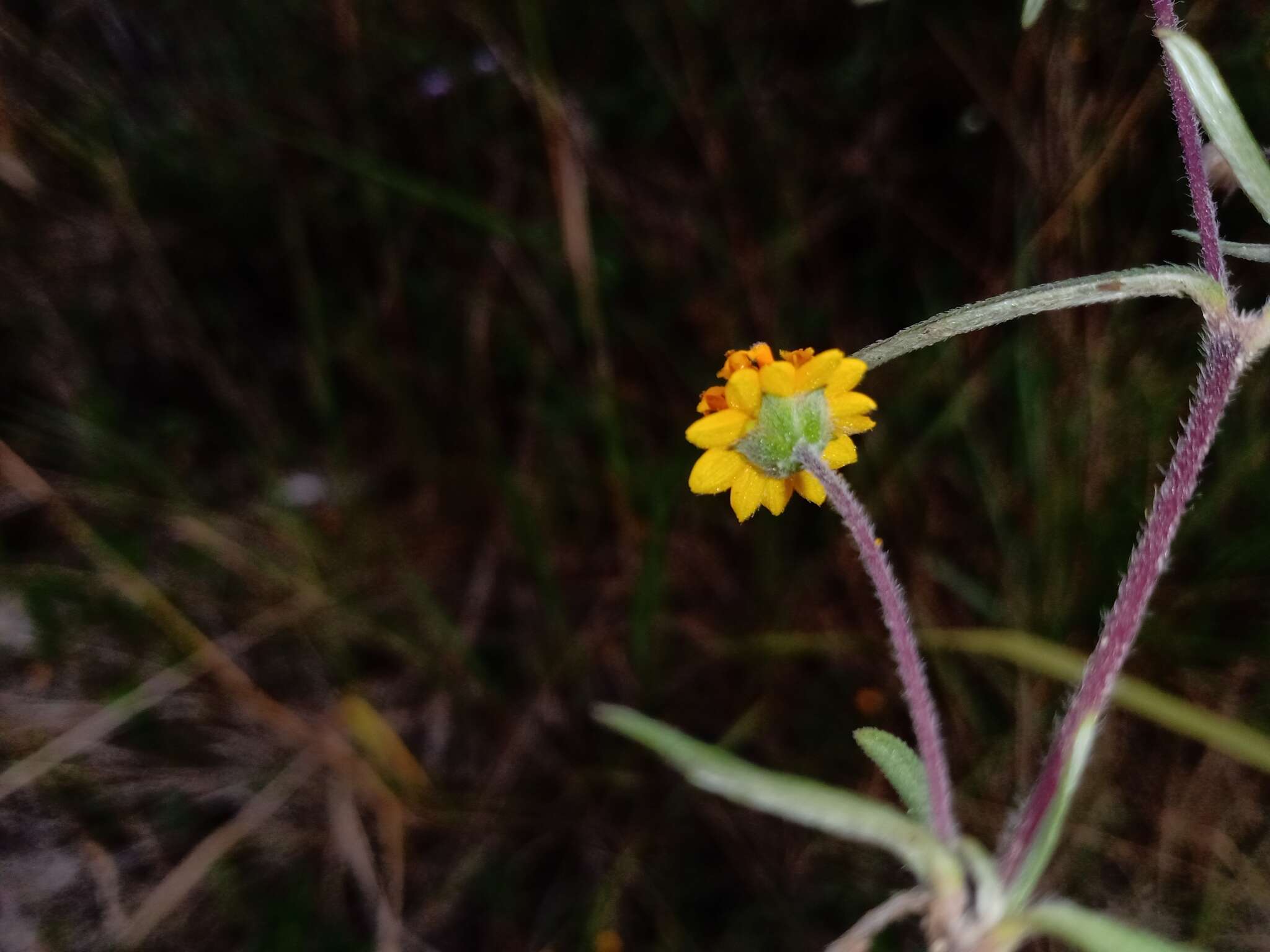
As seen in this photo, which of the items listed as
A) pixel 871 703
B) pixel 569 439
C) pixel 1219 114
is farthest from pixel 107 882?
pixel 1219 114

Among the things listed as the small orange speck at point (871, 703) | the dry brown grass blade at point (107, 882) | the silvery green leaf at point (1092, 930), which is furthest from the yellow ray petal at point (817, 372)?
the dry brown grass blade at point (107, 882)

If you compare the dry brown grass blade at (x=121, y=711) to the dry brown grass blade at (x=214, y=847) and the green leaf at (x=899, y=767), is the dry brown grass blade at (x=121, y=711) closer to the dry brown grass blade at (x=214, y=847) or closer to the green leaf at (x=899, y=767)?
the dry brown grass blade at (x=214, y=847)

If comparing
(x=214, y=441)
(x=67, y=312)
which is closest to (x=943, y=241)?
(x=214, y=441)

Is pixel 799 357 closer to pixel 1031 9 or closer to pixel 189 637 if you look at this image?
pixel 1031 9

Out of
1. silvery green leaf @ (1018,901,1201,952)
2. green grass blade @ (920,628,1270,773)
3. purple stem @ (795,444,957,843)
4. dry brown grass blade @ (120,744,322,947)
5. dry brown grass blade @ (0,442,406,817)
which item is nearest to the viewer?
silvery green leaf @ (1018,901,1201,952)

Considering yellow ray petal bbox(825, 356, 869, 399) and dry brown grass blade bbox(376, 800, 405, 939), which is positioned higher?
yellow ray petal bbox(825, 356, 869, 399)

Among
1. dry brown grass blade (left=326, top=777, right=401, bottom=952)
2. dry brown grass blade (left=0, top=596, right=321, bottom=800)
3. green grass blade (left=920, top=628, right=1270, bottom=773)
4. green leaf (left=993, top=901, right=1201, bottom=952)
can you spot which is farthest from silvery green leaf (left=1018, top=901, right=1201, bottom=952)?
dry brown grass blade (left=0, top=596, right=321, bottom=800)

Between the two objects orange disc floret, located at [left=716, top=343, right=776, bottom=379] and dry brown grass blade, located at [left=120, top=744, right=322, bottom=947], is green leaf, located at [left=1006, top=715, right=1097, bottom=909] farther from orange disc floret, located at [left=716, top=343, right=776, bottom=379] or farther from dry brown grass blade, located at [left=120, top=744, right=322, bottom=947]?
dry brown grass blade, located at [left=120, top=744, right=322, bottom=947]
